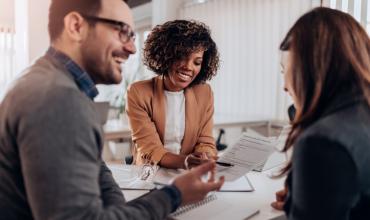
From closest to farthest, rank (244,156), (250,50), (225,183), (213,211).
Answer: (213,211) → (244,156) → (225,183) → (250,50)

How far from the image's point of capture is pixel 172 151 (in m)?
1.95

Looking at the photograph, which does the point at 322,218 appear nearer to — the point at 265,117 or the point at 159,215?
the point at 159,215

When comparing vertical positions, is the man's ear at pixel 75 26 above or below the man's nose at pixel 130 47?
above

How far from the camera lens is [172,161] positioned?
1719 millimetres

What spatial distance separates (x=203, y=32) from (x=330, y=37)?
1087mm

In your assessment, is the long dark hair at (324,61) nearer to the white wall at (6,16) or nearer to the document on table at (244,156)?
the document on table at (244,156)

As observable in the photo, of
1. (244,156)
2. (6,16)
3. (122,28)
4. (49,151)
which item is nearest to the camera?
(49,151)

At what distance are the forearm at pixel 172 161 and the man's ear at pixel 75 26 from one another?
89cm

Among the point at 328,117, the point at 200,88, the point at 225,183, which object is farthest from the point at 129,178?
the point at 328,117

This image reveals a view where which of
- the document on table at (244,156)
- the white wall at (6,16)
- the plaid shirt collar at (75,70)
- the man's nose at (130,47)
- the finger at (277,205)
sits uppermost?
the white wall at (6,16)

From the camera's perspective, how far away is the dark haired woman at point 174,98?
6.12 ft

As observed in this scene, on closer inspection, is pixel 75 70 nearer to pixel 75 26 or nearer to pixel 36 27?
pixel 75 26

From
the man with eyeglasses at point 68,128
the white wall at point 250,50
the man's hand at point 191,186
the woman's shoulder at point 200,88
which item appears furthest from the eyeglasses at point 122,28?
the white wall at point 250,50

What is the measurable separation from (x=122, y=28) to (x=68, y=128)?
13.7 inches
